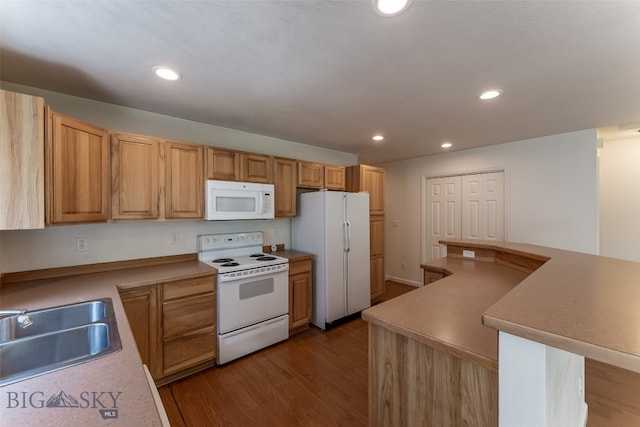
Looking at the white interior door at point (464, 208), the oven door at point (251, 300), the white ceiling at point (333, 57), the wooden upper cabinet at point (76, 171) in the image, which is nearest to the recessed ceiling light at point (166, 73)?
the white ceiling at point (333, 57)

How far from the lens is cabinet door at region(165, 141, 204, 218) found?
7.77ft

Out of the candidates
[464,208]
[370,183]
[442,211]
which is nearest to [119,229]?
[370,183]

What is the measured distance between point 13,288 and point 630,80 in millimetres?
4654

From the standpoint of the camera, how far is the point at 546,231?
3471 mm

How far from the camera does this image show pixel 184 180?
245cm

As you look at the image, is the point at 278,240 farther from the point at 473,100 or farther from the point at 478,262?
the point at 473,100

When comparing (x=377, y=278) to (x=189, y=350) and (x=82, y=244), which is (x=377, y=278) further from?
(x=82, y=244)

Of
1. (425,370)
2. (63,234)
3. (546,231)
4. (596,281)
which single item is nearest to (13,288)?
(63,234)

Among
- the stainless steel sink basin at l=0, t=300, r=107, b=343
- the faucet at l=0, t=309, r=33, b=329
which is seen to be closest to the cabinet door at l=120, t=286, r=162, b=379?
the stainless steel sink basin at l=0, t=300, r=107, b=343

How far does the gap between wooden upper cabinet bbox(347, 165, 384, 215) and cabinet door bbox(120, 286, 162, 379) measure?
279 cm

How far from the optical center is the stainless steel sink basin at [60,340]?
108 centimetres

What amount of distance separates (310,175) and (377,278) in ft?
6.30

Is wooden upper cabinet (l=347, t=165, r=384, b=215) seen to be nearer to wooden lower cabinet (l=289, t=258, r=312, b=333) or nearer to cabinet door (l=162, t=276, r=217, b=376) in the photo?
wooden lower cabinet (l=289, t=258, r=312, b=333)

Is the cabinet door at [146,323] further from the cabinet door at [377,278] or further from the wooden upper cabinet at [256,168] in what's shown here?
the cabinet door at [377,278]
